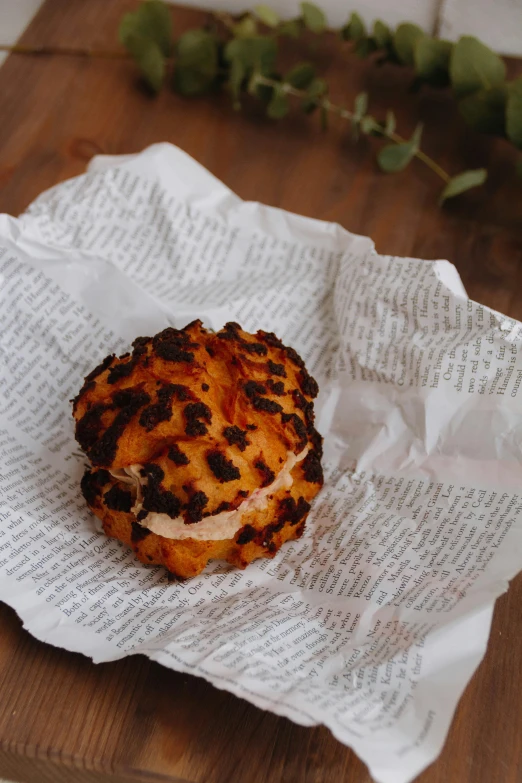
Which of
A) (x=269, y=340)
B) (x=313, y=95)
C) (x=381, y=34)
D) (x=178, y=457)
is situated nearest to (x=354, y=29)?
(x=381, y=34)

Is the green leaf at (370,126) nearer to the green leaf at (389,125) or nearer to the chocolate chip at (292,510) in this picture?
the green leaf at (389,125)

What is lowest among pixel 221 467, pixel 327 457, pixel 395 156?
pixel 327 457

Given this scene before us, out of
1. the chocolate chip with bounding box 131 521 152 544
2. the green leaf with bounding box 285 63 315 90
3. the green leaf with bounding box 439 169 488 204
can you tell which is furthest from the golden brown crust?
the green leaf with bounding box 285 63 315 90

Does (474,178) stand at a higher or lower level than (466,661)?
higher

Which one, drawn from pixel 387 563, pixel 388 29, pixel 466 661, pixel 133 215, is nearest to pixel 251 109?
pixel 388 29

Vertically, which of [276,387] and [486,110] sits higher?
[486,110]

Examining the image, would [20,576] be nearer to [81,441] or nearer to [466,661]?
[81,441]

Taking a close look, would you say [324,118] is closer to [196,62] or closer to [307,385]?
[196,62]
